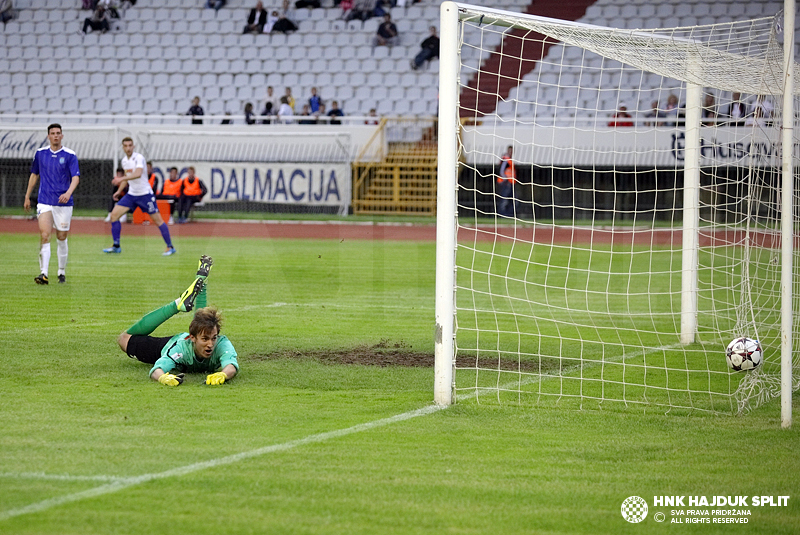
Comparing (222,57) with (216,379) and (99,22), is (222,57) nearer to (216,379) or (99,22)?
(99,22)

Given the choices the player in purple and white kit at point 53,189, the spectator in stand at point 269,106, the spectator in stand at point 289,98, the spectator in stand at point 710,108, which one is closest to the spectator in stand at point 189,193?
the spectator in stand at point 269,106

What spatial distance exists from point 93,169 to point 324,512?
26180mm

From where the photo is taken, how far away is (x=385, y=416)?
231 inches

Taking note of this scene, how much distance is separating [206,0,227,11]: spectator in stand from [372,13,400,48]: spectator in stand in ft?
22.1

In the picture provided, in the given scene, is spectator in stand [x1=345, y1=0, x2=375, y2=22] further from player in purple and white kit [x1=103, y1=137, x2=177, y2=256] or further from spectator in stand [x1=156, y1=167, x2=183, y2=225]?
player in purple and white kit [x1=103, y1=137, x2=177, y2=256]

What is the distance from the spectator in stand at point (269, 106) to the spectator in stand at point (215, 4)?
5.12m

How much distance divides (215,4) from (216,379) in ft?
96.4

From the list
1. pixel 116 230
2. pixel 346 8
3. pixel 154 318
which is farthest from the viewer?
pixel 346 8

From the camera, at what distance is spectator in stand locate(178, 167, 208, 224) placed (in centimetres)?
2555

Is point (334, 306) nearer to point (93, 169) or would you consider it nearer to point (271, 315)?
point (271, 315)

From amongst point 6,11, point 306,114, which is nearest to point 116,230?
point 306,114

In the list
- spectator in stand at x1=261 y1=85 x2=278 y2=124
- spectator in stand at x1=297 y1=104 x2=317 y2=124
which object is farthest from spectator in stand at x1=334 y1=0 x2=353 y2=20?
spectator in stand at x1=297 y1=104 x2=317 y2=124

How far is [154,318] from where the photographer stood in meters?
7.10

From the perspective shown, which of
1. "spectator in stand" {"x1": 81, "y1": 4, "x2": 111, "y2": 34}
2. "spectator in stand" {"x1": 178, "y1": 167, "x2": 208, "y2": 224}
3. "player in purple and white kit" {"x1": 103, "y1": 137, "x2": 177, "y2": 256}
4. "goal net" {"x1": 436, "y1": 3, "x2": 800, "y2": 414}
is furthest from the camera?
"spectator in stand" {"x1": 81, "y1": 4, "x2": 111, "y2": 34}
